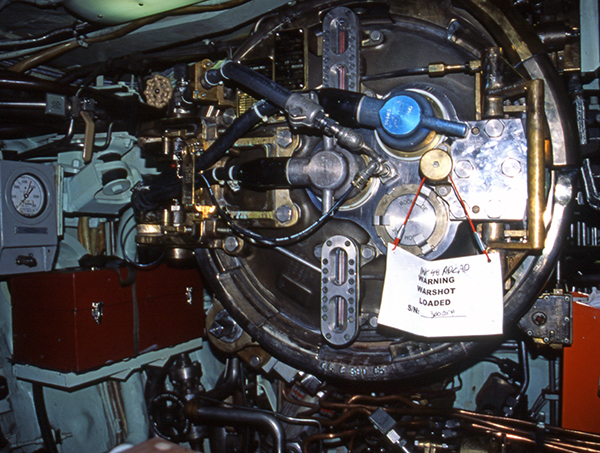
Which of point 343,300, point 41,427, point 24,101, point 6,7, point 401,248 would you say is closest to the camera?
point 401,248

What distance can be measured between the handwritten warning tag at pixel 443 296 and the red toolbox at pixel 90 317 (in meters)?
1.48

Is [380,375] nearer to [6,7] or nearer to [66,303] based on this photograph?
[66,303]

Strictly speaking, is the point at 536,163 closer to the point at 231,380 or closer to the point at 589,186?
the point at 589,186

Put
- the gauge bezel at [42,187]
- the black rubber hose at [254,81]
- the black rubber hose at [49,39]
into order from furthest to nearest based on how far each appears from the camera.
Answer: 1. the gauge bezel at [42,187]
2. the black rubber hose at [49,39]
3. the black rubber hose at [254,81]

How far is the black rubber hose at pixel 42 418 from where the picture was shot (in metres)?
2.58

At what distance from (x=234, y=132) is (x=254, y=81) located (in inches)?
8.5

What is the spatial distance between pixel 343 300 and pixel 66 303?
1.41 metres

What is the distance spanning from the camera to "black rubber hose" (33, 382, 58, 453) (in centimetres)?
258

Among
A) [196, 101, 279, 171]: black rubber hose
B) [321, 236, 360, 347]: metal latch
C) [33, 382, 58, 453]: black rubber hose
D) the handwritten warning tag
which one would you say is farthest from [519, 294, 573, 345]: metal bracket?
[33, 382, 58, 453]: black rubber hose

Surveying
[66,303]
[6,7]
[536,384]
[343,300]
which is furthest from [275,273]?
[6,7]

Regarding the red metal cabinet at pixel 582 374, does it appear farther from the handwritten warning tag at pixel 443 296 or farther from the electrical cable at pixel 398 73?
the electrical cable at pixel 398 73

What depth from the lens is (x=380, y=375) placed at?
1762mm

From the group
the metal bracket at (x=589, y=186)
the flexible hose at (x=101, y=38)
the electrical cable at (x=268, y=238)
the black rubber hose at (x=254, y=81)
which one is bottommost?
the electrical cable at (x=268, y=238)

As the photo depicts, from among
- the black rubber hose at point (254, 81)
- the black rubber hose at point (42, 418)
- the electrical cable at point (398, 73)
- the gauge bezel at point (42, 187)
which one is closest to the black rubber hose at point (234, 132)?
the black rubber hose at point (254, 81)
